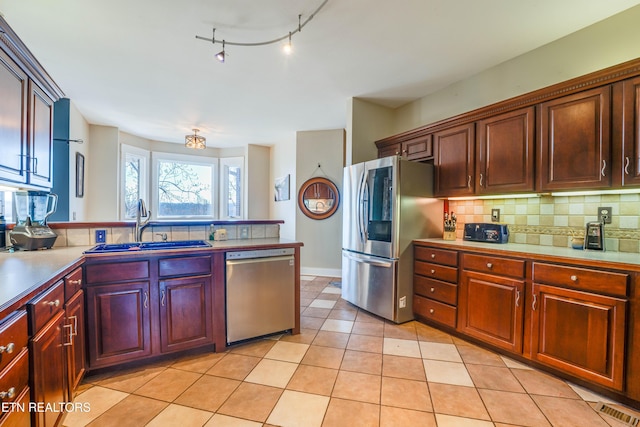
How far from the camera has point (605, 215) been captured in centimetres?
211

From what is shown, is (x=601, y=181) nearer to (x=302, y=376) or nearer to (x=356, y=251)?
(x=356, y=251)

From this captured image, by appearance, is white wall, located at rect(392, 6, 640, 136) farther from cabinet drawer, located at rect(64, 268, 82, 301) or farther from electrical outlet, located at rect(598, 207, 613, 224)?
cabinet drawer, located at rect(64, 268, 82, 301)

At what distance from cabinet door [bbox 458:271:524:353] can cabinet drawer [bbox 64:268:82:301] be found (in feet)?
→ 9.20

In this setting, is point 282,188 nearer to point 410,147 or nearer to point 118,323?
point 410,147

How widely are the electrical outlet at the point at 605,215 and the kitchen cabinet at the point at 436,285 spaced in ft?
3.52

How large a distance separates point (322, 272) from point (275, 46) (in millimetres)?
3521

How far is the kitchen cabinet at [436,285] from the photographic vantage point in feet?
8.24

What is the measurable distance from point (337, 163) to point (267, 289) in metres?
2.89

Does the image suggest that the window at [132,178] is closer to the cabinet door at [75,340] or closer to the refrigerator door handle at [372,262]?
the cabinet door at [75,340]

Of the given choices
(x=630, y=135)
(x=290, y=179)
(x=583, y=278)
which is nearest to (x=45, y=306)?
(x=583, y=278)

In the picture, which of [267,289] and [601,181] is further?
[267,289]

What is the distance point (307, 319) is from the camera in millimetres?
2941

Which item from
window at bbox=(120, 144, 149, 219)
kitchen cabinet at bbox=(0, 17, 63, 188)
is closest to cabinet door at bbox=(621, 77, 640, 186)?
kitchen cabinet at bbox=(0, 17, 63, 188)

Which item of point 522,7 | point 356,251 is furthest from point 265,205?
point 522,7
